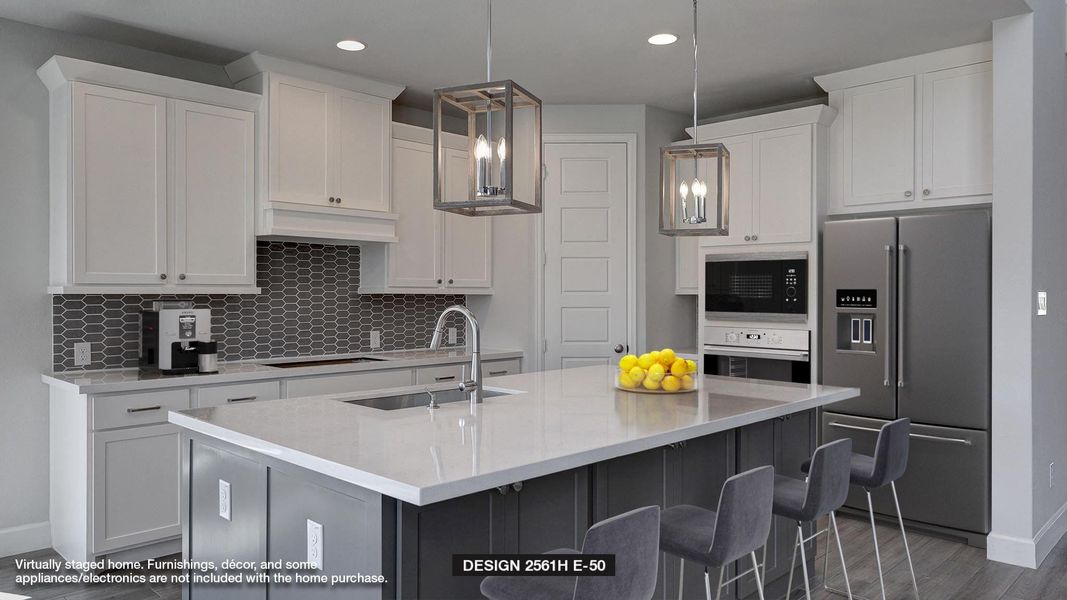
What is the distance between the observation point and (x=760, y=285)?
15.5 feet

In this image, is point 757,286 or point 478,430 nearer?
point 478,430

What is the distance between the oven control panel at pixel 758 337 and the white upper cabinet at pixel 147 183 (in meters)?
2.94

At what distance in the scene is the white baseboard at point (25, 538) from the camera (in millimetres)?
3627

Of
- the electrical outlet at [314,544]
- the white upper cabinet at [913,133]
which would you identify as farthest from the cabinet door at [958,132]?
the electrical outlet at [314,544]

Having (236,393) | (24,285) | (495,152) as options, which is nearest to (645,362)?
(495,152)

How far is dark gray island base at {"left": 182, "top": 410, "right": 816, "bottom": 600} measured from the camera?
1789 mm

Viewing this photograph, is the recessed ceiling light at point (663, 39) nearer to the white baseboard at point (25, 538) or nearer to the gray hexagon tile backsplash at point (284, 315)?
the gray hexagon tile backsplash at point (284, 315)

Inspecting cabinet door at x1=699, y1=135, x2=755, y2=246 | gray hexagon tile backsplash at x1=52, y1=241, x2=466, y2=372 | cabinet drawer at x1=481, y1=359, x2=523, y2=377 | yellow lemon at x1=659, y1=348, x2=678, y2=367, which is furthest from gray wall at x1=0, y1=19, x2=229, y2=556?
cabinet door at x1=699, y1=135, x2=755, y2=246

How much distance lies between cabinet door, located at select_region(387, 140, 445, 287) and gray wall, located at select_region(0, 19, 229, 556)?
1909 mm

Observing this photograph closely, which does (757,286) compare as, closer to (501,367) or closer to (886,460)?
(501,367)

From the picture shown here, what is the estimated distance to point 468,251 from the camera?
5.31m

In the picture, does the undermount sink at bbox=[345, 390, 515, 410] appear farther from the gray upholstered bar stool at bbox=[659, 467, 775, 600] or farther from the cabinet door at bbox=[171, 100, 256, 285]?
the cabinet door at bbox=[171, 100, 256, 285]

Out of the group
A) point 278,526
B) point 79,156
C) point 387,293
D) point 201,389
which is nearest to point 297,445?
point 278,526

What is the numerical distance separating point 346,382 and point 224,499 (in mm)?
1956
